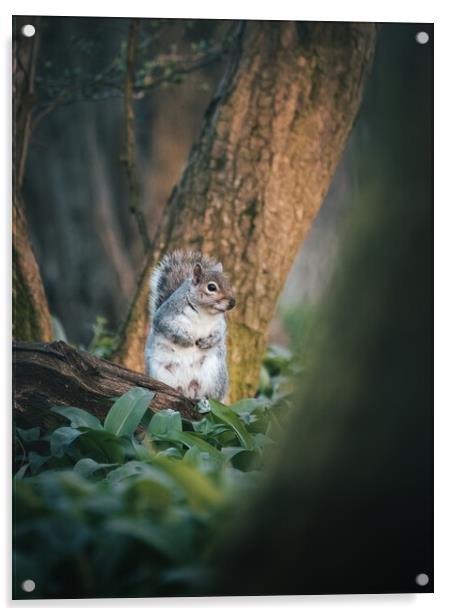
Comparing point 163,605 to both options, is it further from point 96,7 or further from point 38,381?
point 96,7

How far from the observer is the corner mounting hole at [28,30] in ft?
9.07

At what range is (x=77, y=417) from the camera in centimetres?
271

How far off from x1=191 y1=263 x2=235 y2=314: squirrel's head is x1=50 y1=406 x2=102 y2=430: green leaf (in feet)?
2.64

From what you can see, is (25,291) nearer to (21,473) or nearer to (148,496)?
(21,473)

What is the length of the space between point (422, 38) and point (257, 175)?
96 cm

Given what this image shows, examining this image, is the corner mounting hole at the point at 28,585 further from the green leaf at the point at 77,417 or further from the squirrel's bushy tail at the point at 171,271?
the squirrel's bushy tail at the point at 171,271

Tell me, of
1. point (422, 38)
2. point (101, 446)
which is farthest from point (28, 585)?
point (422, 38)

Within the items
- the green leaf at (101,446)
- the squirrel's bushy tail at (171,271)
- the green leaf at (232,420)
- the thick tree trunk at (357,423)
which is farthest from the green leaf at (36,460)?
the squirrel's bushy tail at (171,271)

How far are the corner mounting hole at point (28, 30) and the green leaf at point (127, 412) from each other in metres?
1.17

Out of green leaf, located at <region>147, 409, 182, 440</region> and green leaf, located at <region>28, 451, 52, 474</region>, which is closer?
green leaf, located at <region>28, 451, 52, 474</region>

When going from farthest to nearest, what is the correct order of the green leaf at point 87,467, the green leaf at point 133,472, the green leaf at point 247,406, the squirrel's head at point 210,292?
the squirrel's head at point 210,292 < the green leaf at point 247,406 < the green leaf at point 87,467 < the green leaf at point 133,472

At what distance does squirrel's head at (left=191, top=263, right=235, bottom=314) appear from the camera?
3377 mm


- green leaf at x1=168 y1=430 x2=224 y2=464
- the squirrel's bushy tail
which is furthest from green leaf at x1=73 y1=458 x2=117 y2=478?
the squirrel's bushy tail

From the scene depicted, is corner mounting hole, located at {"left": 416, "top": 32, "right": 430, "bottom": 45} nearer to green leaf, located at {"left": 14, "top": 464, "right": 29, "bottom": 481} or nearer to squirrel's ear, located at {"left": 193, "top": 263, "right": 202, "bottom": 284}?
squirrel's ear, located at {"left": 193, "top": 263, "right": 202, "bottom": 284}
